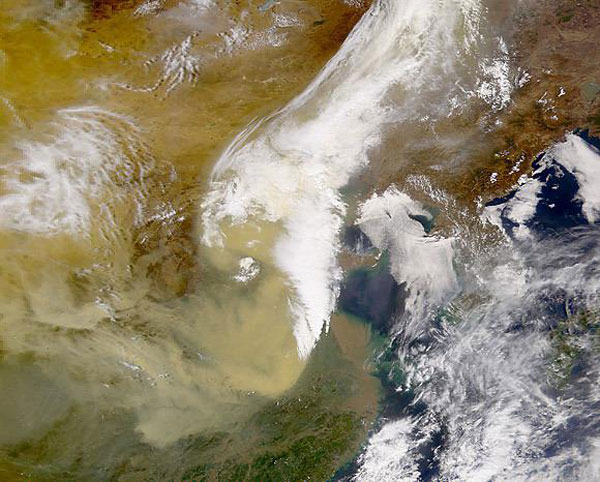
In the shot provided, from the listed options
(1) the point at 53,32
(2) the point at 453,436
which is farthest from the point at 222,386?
(1) the point at 53,32

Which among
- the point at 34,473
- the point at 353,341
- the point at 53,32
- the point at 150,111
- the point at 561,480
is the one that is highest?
the point at 53,32

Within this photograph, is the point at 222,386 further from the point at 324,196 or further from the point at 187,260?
the point at 324,196

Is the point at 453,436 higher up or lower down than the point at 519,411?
lower down

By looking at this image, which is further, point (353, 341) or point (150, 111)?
point (353, 341)
